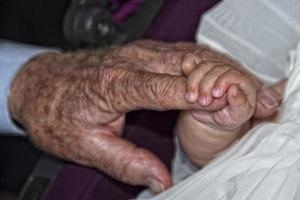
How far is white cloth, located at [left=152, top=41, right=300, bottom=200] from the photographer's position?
1.62 ft

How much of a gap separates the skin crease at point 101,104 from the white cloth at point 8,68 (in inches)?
1.9

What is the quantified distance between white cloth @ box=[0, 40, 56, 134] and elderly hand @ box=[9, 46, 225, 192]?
4cm

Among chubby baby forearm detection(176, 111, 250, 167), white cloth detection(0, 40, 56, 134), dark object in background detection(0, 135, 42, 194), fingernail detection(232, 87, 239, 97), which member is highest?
fingernail detection(232, 87, 239, 97)

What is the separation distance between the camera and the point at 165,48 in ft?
2.13

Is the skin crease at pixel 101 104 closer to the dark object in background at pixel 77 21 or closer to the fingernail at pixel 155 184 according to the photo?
the fingernail at pixel 155 184

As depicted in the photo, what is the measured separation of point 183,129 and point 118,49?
0.12 meters

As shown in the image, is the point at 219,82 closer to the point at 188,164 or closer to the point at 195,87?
the point at 195,87

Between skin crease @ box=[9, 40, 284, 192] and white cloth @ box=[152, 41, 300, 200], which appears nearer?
white cloth @ box=[152, 41, 300, 200]

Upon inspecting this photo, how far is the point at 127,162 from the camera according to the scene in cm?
Answer: 63

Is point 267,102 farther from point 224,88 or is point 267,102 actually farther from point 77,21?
point 77,21

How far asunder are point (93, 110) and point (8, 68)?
0.61 ft

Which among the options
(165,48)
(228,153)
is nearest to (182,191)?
(228,153)

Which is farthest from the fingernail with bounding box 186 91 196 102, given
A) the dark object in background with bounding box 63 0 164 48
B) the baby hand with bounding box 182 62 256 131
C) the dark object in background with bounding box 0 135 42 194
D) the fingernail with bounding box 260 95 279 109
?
the dark object in background with bounding box 0 135 42 194

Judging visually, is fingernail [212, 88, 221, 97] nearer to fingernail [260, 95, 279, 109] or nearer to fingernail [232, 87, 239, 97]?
fingernail [232, 87, 239, 97]
